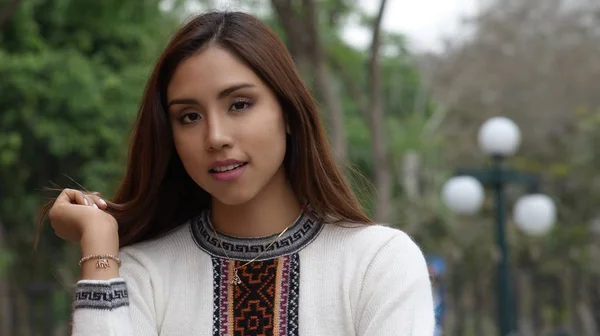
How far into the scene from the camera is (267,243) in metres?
2.30

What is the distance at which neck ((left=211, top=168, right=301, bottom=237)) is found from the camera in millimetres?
2316

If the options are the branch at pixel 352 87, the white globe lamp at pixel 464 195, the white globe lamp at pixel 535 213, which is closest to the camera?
the branch at pixel 352 87

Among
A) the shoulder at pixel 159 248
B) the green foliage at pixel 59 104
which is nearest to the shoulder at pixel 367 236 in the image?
the shoulder at pixel 159 248

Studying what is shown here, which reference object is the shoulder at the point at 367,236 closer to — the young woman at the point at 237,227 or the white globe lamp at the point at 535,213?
the young woman at the point at 237,227

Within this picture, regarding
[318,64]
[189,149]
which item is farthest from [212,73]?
[318,64]

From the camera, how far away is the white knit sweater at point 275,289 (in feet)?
7.06

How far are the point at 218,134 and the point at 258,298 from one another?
0.37 m

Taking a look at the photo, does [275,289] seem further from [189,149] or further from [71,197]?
[71,197]

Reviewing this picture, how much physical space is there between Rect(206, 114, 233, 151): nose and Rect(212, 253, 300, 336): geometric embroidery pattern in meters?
0.30

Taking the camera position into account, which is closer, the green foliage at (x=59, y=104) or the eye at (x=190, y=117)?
the eye at (x=190, y=117)

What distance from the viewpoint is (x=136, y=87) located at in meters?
12.8

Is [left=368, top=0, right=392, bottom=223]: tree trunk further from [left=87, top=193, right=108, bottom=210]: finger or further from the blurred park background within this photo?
[left=87, top=193, right=108, bottom=210]: finger

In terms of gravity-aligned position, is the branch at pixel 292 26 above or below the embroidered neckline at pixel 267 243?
above

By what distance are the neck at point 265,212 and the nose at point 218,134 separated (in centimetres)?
21
